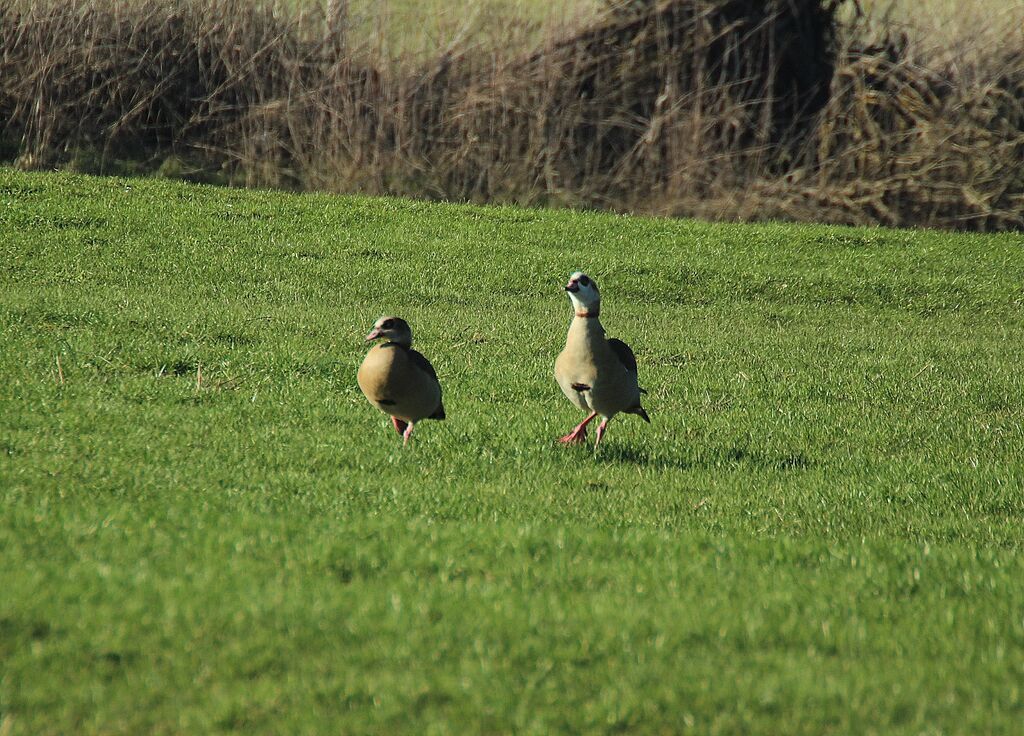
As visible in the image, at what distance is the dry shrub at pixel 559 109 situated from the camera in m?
20.6

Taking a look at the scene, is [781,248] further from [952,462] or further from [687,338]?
[952,462]

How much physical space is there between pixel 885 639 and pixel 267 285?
36.3ft

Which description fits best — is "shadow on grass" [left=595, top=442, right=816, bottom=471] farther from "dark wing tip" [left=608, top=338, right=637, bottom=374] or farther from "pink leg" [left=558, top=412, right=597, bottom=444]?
"dark wing tip" [left=608, top=338, right=637, bottom=374]

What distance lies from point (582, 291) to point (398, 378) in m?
1.29

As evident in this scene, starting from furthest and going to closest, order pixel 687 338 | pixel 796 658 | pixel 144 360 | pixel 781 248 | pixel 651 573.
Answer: pixel 781 248 < pixel 687 338 < pixel 144 360 < pixel 651 573 < pixel 796 658

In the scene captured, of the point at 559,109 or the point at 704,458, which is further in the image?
the point at 559,109

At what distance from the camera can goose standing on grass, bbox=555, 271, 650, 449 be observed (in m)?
7.78

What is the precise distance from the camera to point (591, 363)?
779cm

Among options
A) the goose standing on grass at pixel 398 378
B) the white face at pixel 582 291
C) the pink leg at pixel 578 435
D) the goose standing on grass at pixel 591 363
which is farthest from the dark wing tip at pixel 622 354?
the goose standing on grass at pixel 398 378

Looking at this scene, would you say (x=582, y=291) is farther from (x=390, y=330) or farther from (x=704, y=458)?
(x=704, y=458)

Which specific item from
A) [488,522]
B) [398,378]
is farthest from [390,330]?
[488,522]

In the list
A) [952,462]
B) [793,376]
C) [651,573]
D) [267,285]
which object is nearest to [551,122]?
[267,285]

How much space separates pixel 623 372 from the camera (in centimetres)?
791

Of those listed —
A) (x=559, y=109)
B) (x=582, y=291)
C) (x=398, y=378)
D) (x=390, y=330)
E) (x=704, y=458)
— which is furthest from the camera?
(x=559, y=109)
